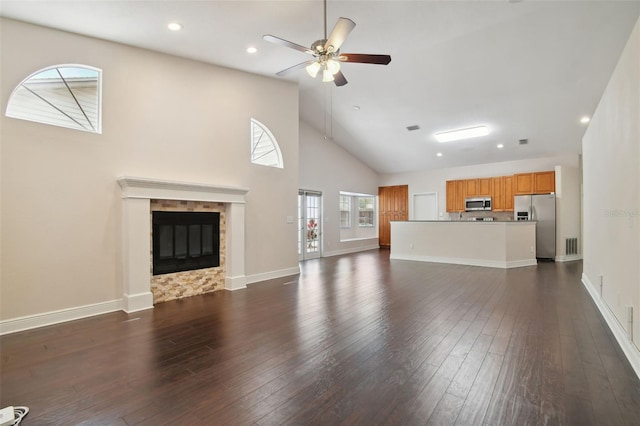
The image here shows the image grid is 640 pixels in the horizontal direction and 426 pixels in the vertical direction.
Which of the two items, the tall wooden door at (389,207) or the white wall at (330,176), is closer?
the white wall at (330,176)

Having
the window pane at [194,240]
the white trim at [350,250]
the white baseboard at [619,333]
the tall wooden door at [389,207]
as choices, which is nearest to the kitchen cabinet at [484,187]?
the tall wooden door at [389,207]

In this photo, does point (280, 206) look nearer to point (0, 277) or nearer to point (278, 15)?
point (278, 15)

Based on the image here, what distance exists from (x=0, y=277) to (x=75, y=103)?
208cm

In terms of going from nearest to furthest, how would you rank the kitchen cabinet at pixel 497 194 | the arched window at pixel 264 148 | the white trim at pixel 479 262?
1. the arched window at pixel 264 148
2. the white trim at pixel 479 262
3. the kitchen cabinet at pixel 497 194

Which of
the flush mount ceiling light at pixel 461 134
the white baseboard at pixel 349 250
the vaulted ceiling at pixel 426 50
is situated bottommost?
the white baseboard at pixel 349 250

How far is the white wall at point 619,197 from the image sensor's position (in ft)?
7.64

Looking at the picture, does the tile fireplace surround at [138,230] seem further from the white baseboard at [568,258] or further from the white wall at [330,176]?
the white baseboard at [568,258]

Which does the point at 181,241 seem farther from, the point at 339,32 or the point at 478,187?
the point at 478,187

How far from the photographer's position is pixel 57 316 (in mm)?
3416

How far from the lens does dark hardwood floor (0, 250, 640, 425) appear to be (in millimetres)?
1796

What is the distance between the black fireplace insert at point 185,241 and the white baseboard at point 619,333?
4.85 metres

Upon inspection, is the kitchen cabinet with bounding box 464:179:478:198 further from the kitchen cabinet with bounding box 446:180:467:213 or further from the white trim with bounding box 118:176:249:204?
the white trim with bounding box 118:176:249:204

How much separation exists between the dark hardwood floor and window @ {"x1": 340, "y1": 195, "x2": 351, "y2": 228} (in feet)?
20.3

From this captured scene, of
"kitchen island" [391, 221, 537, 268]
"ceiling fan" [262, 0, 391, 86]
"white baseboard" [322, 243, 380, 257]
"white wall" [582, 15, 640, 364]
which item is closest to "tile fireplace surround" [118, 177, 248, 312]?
"ceiling fan" [262, 0, 391, 86]
